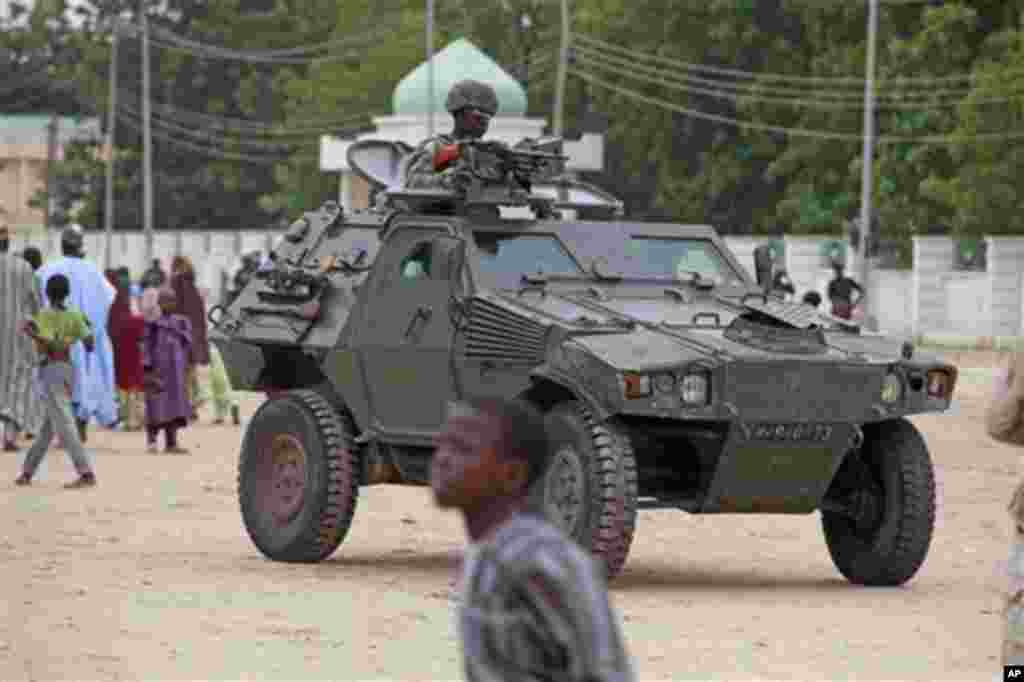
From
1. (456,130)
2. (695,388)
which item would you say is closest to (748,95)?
(456,130)

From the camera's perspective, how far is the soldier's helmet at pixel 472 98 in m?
16.5

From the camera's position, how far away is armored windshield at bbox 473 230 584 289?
52.2 ft

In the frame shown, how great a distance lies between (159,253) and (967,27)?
40.2 meters

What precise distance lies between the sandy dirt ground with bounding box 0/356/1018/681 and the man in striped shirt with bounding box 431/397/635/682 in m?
5.62

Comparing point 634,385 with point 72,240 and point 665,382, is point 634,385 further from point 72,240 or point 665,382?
point 72,240

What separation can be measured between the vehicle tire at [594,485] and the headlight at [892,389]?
124 centimetres

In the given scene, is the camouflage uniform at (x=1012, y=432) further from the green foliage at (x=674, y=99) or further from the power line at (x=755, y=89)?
the power line at (x=755, y=89)

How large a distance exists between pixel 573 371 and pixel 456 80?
54.4 metres

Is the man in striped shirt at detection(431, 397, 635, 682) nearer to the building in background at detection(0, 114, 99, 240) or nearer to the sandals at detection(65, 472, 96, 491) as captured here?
the sandals at detection(65, 472, 96, 491)

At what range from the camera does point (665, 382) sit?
1441 cm

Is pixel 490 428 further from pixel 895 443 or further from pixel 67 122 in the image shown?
Result: pixel 67 122

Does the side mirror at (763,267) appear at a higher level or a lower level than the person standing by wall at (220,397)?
higher

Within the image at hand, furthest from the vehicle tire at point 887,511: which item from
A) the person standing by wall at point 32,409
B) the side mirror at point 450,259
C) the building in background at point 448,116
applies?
the building in background at point 448,116

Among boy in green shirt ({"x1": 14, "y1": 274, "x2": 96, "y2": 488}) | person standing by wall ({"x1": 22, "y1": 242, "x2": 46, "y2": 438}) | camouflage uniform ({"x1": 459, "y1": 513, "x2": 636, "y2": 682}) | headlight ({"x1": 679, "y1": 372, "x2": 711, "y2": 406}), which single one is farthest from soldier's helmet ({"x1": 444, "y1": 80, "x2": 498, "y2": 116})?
camouflage uniform ({"x1": 459, "y1": 513, "x2": 636, "y2": 682})
